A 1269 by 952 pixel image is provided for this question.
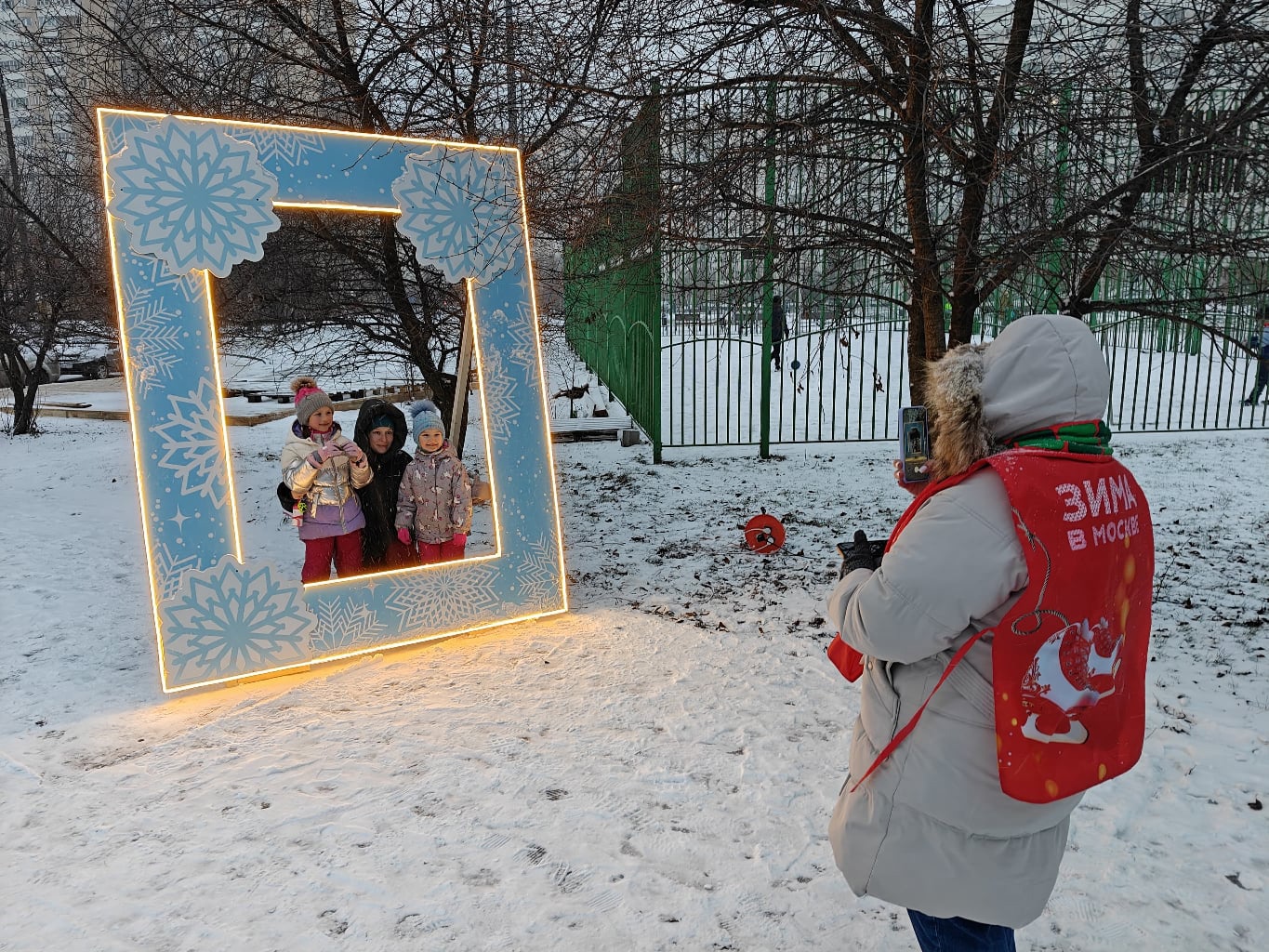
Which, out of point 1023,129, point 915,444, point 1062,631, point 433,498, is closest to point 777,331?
point 1023,129

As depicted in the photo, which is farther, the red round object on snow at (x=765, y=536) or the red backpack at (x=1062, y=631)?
the red round object on snow at (x=765, y=536)

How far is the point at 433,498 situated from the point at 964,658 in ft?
12.1

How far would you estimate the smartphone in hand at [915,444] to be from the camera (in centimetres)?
190

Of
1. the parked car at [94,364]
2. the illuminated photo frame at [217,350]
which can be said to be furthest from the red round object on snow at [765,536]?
the parked car at [94,364]

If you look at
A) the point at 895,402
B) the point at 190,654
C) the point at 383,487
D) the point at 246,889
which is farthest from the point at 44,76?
the point at 895,402

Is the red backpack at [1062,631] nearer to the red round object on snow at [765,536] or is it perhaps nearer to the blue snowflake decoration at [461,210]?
the blue snowflake decoration at [461,210]

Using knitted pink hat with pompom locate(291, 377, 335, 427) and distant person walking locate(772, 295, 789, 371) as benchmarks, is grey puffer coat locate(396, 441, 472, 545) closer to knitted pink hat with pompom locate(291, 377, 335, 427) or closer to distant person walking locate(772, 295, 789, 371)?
knitted pink hat with pompom locate(291, 377, 335, 427)

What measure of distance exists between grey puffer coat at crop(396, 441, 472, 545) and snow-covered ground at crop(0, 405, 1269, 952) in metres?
0.68

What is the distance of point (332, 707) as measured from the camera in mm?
3889

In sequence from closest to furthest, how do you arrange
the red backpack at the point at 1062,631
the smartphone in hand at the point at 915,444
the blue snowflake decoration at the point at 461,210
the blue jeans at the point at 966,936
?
the red backpack at the point at 1062,631
the blue jeans at the point at 966,936
the smartphone in hand at the point at 915,444
the blue snowflake decoration at the point at 461,210

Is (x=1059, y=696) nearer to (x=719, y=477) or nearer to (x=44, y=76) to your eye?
(x=719, y=477)

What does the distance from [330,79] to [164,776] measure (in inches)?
223

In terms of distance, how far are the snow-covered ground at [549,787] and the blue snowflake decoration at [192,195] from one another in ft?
6.99

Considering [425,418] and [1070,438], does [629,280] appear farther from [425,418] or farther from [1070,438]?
[1070,438]
